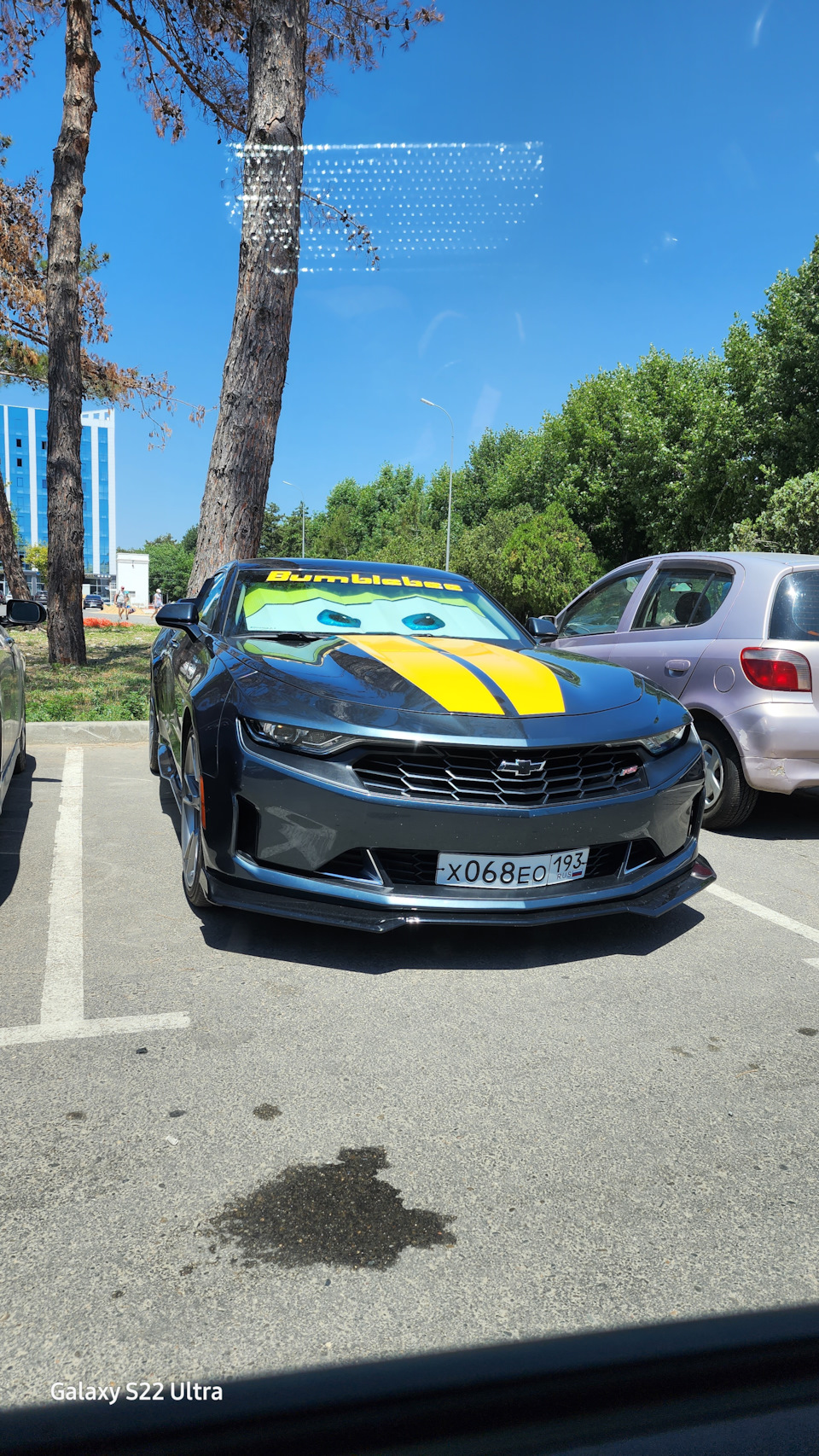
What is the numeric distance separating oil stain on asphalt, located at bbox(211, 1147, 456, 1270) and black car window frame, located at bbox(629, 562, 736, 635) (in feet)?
14.2

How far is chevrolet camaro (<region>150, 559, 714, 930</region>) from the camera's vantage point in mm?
3119

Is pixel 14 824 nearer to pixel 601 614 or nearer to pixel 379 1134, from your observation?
pixel 379 1134

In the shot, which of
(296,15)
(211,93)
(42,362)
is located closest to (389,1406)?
(296,15)

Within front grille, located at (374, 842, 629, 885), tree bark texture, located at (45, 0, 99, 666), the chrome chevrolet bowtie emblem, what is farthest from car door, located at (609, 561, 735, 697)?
tree bark texture, located at (45, 0, 99, 666)

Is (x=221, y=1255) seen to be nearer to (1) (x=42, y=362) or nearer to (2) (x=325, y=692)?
(2) (x=325, y=692)

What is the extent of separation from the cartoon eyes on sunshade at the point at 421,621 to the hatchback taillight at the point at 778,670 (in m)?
1.73

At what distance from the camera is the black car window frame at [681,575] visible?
18.6 feet

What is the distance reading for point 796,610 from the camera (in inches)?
208

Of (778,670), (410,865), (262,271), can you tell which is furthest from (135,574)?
(410,865)

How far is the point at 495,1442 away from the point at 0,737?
3639mm

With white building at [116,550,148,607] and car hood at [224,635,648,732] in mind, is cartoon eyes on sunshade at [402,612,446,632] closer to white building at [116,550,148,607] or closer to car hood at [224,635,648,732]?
car hood at [224,635,648,732]

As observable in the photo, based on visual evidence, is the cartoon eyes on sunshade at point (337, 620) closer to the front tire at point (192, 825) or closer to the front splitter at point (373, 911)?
the front tire at point (192, 825)

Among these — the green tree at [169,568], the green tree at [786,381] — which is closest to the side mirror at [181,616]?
the green tree at [786,381]

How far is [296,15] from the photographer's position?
8.97 metres
